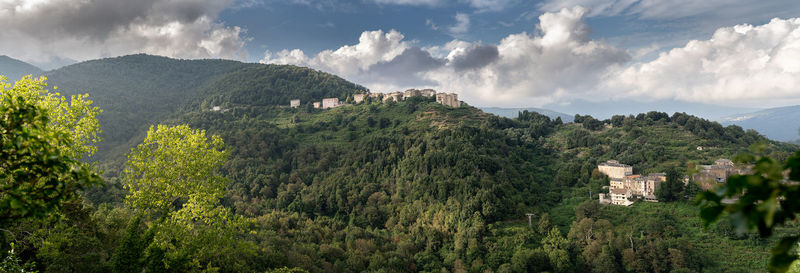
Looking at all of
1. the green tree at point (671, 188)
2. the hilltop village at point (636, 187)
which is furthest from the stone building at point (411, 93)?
the green tree at point (671, 188)

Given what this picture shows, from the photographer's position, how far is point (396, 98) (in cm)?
13162

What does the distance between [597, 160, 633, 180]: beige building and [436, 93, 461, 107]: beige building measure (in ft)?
218

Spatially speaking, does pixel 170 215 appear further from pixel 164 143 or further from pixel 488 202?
pixel 488 202

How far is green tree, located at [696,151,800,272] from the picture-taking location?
2518 mm

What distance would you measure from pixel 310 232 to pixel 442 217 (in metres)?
20.2

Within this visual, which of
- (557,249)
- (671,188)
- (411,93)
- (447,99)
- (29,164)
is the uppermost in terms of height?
(411,93)

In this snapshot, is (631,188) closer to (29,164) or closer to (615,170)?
(615,170)

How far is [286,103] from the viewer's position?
493 feet

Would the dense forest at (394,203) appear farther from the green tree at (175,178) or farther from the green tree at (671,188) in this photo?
the green tree at (671,188)

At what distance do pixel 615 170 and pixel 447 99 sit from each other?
237 ft

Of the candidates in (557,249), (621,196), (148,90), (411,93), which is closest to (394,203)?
(557,249)

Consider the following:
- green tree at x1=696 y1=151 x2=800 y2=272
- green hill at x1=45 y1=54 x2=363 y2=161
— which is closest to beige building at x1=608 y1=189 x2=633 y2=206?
green tree at x1=696 y1=151 x2=800 y2=272

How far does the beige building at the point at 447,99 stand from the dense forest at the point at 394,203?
18104mm

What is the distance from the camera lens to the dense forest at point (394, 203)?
12.9 meters
